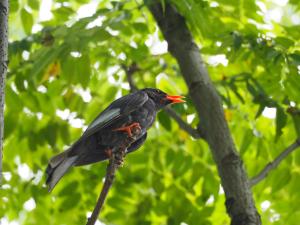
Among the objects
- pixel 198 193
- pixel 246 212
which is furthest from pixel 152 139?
pixel 246 212

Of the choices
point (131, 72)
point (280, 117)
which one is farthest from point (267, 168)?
point (131, 72)

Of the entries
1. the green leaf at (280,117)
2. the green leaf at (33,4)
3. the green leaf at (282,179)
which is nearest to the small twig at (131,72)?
the green leaf at (33,4)

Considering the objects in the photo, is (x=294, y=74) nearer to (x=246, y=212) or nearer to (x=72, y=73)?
(x=246, y=212)

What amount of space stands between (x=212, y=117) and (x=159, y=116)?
2.79 ft

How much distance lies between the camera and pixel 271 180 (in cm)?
492

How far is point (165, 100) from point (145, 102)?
1.08 feet

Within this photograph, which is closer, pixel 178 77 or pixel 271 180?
pixel 271 180

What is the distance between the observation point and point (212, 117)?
4.36 m

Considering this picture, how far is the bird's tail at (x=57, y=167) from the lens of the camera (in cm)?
337

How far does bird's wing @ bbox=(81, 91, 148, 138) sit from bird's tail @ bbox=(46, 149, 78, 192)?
19cm

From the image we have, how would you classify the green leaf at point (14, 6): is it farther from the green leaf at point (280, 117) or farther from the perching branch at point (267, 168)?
the perching branch at point (267, 168)

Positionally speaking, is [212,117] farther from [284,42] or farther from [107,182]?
[107,182]

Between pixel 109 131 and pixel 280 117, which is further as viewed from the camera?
pixel 280 117

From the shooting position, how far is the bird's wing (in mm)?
3803
